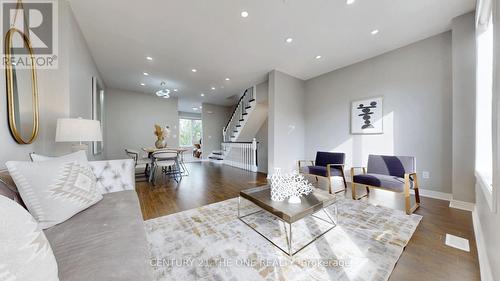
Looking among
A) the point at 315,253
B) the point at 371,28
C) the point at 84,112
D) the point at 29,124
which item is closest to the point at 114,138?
the point at 84,112

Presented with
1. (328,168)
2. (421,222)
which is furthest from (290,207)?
(328,168)

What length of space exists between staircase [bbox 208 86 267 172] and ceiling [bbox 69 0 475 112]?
4.67ft

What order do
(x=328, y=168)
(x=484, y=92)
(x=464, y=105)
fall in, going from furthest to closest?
(x=328, y=168)
(x=464, y=105)
(x=484, y=92)

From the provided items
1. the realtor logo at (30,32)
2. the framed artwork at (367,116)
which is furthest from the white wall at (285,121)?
the realtor logo at (30,32)

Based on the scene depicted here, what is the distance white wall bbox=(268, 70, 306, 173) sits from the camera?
4.36 metres

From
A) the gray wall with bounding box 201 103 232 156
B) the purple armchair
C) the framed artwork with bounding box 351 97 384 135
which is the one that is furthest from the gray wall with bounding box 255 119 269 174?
the framed artwork with bounding box 351 97 384 135

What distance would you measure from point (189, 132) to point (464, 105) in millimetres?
10067

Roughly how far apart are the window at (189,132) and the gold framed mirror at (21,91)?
816 centimetres

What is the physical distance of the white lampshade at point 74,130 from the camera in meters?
1.82

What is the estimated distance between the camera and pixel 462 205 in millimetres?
2479

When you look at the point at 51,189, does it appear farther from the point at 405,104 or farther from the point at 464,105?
the point at 405,104

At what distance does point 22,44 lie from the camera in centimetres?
164

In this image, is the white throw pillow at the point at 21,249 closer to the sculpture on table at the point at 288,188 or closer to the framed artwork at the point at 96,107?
the sculpture on table at the point at 288,188

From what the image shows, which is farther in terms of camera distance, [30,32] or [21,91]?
[30,32]
